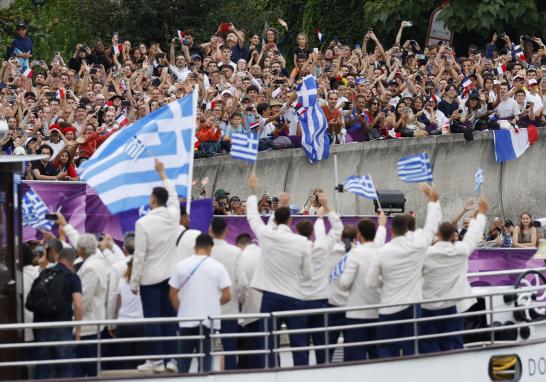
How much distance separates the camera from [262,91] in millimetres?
29688

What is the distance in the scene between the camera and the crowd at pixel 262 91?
89.0ft

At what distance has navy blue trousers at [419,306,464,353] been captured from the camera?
59.2 feet

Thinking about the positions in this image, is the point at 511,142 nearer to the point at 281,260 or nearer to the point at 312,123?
the point at 312,123

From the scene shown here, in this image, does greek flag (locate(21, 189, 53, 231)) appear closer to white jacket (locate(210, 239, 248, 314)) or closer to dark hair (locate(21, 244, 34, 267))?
dark hair (locate(21, 244, 34, 267))

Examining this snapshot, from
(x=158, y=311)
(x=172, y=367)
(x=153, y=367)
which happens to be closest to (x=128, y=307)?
(x=158, y=311)

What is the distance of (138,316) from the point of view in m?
17.4

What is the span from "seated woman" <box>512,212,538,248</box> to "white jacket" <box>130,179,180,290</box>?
10249 millimetres

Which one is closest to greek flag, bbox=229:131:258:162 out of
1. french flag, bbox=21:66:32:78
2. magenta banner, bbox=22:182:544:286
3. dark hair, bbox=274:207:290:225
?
magenta banner, bbox=22:182:544:286

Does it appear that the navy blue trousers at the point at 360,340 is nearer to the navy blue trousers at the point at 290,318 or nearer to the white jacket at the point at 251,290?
the navy blue trousers at the point at 290,318

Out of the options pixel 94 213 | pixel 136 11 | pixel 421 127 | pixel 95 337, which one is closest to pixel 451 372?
pixel 95 337

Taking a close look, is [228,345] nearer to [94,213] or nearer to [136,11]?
[94,213]

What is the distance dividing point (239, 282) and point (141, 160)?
5.47 ft

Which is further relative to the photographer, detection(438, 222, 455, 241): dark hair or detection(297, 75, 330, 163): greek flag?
detection(297, 75, 330, 163): greek flag

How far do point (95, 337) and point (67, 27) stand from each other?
2360cm
